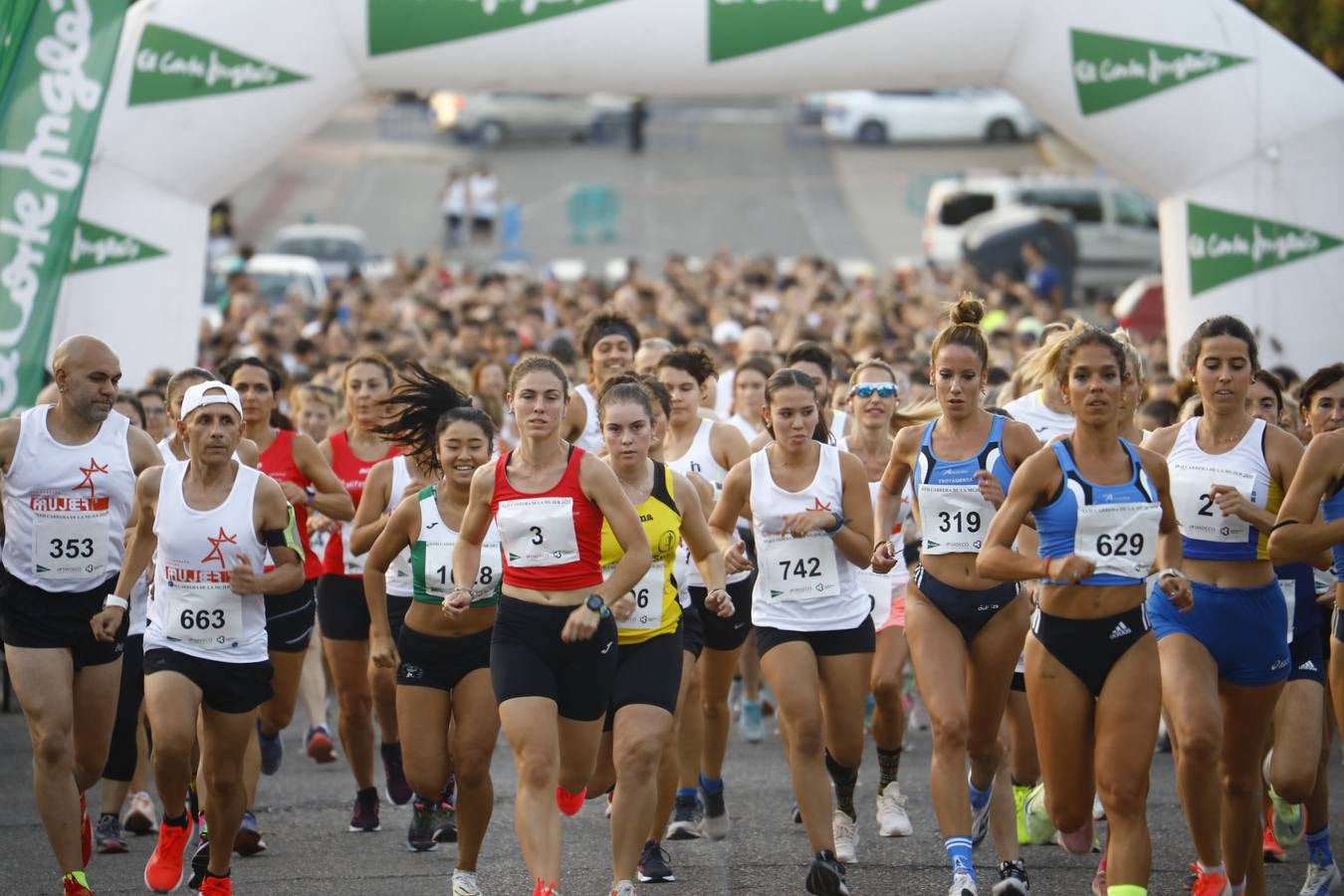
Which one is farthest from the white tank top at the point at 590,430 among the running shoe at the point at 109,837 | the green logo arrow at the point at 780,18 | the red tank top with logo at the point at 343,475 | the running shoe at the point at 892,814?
the green logo arrow at the point at 780,18

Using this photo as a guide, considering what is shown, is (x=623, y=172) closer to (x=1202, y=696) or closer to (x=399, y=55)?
(x=399, y=55)

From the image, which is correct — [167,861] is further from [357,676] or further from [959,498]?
[959,498]

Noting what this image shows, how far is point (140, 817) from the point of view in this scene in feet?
29.3

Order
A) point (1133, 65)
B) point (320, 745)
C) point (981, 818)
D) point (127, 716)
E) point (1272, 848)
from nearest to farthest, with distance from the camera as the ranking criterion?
point (981, 818)
point (1272, 848)
point (127, 716)
point (320, 745)
point (1133, 65)

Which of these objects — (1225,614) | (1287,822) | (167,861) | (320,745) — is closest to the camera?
(1225,614)

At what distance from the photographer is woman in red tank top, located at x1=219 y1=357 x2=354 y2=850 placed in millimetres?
8539

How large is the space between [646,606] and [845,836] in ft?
5.45

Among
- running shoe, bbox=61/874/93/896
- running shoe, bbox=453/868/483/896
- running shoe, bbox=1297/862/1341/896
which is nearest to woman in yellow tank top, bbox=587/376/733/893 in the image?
running shoe, bbox=453/868/483/896

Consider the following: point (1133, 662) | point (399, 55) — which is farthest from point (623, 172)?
point (1133, 662)

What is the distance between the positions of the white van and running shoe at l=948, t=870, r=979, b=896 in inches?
1036

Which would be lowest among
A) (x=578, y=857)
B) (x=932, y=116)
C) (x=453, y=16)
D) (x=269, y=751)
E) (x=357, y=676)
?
(x=578, y=857)

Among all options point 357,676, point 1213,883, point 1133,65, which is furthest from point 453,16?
point 1213,883

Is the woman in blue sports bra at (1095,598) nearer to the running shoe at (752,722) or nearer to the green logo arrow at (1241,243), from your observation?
the running shoe at (752,722)

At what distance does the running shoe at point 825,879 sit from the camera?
7094 millimetres
